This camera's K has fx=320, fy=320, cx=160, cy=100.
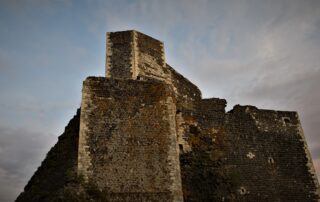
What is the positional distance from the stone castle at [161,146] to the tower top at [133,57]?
0.05m

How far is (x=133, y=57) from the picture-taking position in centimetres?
1504

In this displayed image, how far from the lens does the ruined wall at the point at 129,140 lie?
10.4m

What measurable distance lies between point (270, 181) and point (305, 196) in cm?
181

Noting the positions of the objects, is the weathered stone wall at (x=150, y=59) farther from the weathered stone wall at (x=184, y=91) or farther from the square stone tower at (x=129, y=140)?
the square stone tower at (x=129, y=140)

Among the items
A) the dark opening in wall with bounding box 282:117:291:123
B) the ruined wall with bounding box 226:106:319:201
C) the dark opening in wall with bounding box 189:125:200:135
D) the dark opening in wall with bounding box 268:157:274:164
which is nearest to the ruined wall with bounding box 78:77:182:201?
the dark opening in wall with bounding box 189:125:200:135

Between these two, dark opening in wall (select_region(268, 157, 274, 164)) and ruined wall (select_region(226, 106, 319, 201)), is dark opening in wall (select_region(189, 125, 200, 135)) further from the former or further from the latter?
dark opening in wall (select_region(268, 157, 274, 164))

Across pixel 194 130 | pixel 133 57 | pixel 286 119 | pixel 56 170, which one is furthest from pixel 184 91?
pixel 56 170

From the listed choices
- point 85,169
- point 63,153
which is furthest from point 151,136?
point 63,153

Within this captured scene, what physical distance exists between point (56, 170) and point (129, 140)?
3028 mm

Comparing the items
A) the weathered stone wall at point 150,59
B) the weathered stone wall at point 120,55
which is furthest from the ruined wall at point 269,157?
the weathered stone wall at point 120,55

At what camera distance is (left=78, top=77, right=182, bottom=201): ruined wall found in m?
10.4

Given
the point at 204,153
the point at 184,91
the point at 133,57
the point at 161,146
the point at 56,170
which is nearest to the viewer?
the point at 161,146

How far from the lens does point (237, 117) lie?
50.4 ft

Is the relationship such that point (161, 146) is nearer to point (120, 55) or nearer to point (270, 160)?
point (120, 55)
